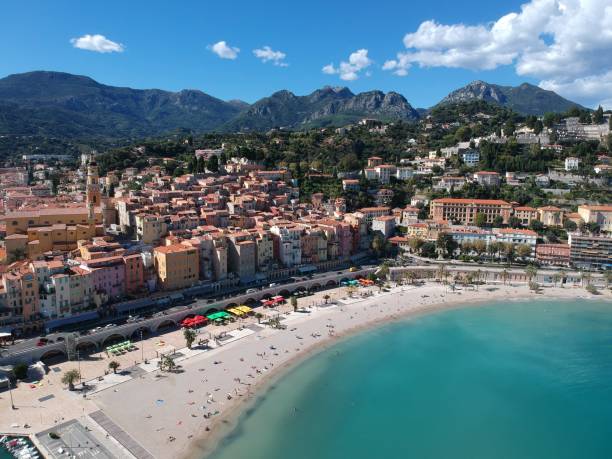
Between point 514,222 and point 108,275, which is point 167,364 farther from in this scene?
point 514,222

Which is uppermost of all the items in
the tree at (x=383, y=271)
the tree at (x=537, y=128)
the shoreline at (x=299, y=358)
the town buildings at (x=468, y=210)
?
the tree at (x=537, y=128)

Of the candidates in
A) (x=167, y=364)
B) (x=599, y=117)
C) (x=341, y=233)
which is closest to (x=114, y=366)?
(x=167, y=364)

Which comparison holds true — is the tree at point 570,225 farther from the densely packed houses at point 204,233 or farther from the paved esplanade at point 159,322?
the paved esplanade at point 159,322

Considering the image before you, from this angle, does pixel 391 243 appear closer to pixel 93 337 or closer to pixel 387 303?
pixel 387 303

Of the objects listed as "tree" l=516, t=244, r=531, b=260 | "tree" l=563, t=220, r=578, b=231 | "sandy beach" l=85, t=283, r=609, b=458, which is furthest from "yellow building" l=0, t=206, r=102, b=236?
"tree" l=563, t=220, r=578, b=231

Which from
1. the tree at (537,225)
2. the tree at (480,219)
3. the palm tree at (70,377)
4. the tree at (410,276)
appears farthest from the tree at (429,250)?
the palm tree at (70,377)

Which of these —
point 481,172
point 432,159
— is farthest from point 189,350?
point 432,159
